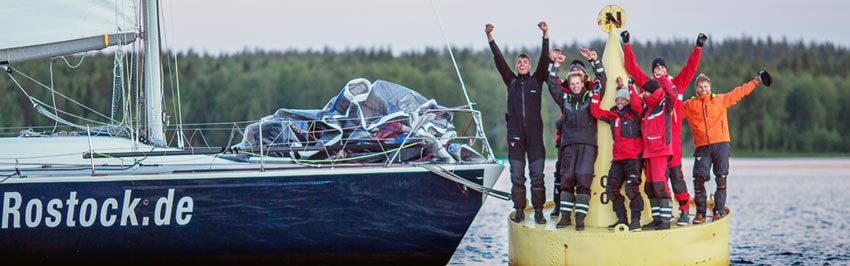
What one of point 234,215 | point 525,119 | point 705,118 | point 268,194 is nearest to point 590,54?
point 525,119

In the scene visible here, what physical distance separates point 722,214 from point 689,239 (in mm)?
955

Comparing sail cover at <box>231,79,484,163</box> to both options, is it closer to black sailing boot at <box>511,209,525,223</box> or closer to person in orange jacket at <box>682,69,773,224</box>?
black sailing boot at <box>511,209,525,223</box>

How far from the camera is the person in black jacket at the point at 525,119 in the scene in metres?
12.6

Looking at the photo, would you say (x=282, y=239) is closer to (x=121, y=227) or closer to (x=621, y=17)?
(x=121, y=227)

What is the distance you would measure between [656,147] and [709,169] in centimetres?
106

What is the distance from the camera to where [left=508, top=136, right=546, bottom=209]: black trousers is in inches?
497

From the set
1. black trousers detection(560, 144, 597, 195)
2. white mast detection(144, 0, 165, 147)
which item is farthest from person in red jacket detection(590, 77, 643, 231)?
white mast detection(144, 0, 165, 147)

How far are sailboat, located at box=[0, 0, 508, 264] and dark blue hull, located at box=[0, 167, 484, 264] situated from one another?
0.4 inches

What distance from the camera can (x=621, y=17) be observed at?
12.8 m

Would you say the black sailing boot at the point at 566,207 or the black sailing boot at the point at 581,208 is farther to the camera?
the black sailing boot at the point at 566,207

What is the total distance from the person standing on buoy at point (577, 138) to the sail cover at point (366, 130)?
4.86 ft

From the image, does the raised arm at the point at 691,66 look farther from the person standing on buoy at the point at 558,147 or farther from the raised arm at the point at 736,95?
the person standing on buoy at the point at 558,147

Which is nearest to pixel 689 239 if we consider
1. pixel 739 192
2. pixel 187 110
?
pixel 739 192

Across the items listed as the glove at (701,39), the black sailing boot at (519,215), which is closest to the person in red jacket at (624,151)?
the glove at (701,39)
